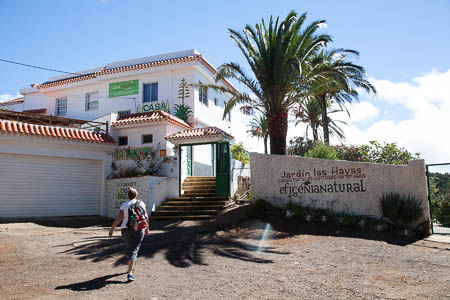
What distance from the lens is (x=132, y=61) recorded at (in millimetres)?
23453

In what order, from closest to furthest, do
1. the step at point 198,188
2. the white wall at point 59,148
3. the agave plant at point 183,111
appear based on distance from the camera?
the white wall at point 59,148, the step at point 198,188, the agave plant at point 183,111

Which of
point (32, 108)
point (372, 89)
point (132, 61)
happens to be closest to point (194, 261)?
point (372, 89)

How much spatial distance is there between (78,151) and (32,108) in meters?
12.6

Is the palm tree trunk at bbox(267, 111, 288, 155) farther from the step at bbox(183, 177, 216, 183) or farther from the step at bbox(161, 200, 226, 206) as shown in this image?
the step at bbox(183, 177, 216, 183)

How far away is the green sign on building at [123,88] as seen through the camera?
21719mm

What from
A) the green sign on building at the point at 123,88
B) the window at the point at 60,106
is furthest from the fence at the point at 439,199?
the window at the point at 60,106

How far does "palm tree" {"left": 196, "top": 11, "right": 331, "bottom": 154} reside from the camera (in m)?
12.9

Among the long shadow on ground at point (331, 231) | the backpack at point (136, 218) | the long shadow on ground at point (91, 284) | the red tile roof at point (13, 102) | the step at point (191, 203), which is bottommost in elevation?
the long shadow on ground at point (91, 284)

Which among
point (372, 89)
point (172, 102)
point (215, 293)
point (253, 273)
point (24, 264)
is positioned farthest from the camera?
point (172, 102)

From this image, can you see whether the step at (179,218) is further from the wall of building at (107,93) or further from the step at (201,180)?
the wall of building at (107,93)

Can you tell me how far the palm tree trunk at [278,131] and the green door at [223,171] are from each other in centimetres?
230

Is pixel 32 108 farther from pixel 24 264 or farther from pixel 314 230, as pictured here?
pixel 314 230

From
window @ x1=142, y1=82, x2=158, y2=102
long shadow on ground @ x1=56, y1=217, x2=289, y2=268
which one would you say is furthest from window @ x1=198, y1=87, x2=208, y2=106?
long shadow on ground @ x1=56, y1=217, x2=289, y2=268

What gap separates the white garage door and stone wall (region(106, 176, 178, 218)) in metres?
0.69
